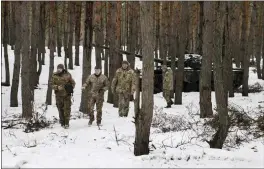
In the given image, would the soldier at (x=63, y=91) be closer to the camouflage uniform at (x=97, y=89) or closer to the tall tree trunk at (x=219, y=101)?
the camouflage uniform at (x=97, y=89)

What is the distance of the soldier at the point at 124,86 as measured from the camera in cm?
1253

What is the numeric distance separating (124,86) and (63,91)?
92.5 inches

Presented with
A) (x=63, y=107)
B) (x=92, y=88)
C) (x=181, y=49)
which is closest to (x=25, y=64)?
(x=63, y=107)

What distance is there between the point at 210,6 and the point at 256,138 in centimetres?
445

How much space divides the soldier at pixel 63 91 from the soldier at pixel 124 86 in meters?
2.05

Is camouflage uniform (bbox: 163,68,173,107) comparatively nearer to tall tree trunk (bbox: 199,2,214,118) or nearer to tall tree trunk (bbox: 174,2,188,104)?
tall tree trunk (bbox: 174,2,188,104)

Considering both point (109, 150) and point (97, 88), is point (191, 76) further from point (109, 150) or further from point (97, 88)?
point (109, 150)

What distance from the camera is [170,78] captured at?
16.2 m

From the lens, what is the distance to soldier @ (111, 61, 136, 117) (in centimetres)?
1253

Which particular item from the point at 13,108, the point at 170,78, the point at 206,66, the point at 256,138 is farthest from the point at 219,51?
the point at 13,108

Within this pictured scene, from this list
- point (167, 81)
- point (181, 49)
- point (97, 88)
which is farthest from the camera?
point (181, 49)

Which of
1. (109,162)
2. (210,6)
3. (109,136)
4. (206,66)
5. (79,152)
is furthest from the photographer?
(206,66)

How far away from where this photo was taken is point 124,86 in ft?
41.1

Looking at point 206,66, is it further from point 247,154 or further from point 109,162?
point 109,162
